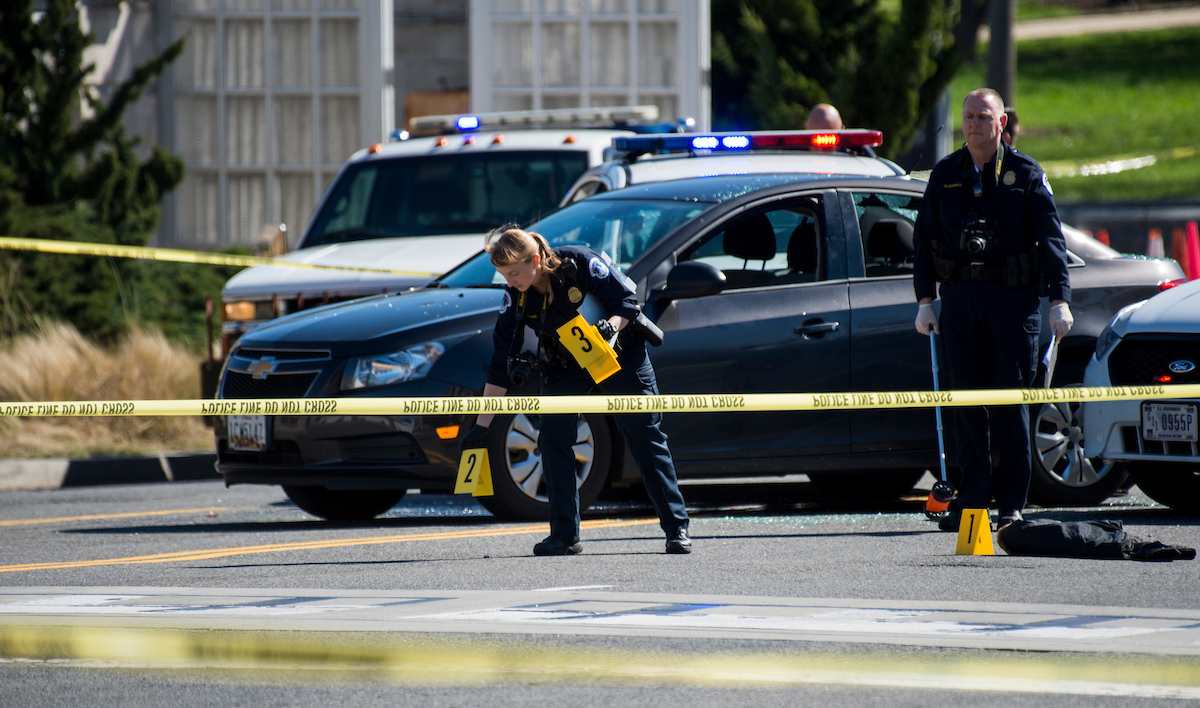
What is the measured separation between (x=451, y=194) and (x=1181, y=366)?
549cm

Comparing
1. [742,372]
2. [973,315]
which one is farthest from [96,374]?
[973,315]

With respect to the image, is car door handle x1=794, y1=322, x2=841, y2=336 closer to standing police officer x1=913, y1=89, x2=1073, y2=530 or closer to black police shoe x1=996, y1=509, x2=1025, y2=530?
standing police officer x1=913, y1=89, x2=1073, y2=530

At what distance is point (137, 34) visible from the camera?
56.5 ft

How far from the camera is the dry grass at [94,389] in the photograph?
11.6 m

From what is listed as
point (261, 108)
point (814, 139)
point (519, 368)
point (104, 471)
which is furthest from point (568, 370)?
point (261, 108)

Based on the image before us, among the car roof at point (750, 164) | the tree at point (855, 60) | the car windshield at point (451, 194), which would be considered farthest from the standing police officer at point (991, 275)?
the tree at point (855, 60)

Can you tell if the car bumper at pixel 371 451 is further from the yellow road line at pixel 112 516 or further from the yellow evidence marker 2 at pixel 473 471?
the yellow road line at pixel 112 516

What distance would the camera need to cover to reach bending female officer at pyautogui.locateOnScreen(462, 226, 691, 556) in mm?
6676

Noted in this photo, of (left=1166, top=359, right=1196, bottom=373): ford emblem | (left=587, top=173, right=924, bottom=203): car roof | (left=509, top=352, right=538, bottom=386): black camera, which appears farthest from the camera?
(left=587, top=173, right=924, bottom=203): car roof

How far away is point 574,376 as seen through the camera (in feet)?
22.4

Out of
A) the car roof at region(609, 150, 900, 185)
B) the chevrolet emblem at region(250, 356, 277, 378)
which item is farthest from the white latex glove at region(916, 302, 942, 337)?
the chevrolet emblem at region(250, 356, 277, 378)

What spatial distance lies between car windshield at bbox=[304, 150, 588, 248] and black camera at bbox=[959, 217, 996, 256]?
4639mm

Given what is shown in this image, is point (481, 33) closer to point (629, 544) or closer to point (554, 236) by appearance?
point (554, 236)

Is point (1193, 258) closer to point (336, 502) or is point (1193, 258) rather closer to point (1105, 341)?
point (1105, 341)
